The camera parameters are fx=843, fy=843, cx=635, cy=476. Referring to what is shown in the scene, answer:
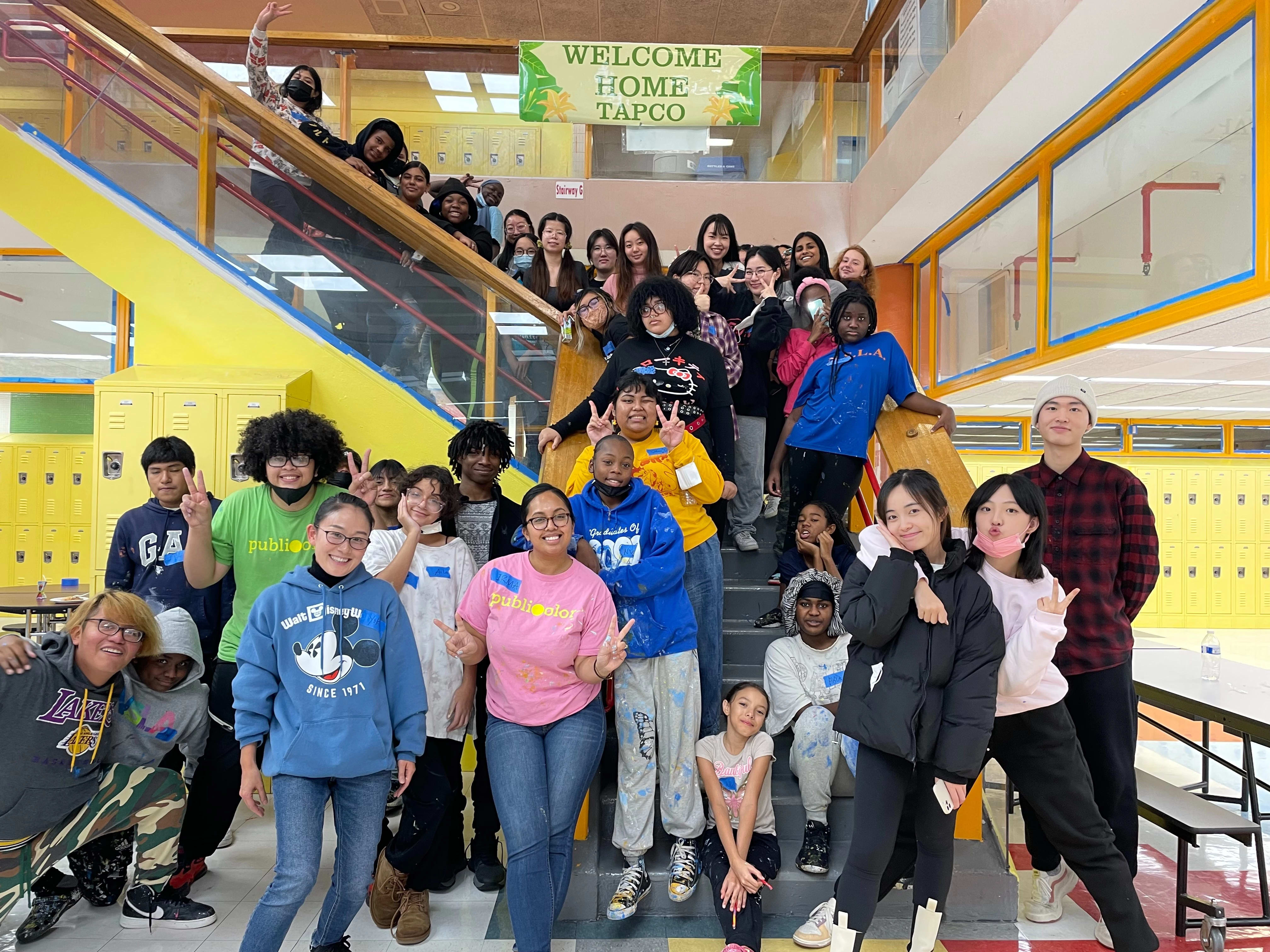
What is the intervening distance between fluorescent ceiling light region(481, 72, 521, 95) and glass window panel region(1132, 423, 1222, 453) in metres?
9.35

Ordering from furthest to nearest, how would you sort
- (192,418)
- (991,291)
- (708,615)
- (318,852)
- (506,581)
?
Result: (991,291)
(192,418)
(708,615)
(506,581)
(318,852)

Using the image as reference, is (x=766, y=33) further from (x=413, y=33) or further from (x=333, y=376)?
(x=333, y=376)

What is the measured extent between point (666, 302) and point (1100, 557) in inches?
76.6

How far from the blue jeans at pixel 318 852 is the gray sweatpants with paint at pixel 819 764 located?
1479mm

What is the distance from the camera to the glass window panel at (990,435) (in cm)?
1171

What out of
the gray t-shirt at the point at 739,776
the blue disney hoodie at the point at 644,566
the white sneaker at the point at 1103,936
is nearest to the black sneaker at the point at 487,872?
the gray t-shirt at the point at 739,776

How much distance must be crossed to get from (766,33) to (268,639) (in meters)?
10.3

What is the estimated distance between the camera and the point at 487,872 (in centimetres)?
324

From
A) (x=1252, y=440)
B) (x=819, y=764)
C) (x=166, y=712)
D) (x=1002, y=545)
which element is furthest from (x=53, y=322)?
A: (x=1252, y=440)

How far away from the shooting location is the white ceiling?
4668 mm

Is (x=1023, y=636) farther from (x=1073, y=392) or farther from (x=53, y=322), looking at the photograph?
(x=53, y=322)

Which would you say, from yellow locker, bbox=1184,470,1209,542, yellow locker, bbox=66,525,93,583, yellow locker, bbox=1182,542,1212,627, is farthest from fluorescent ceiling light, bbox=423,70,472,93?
yellow locker, bbox=1182,542,1212,627

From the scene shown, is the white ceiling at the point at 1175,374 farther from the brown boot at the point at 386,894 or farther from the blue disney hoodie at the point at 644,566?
the brown boot at the point at 386,894

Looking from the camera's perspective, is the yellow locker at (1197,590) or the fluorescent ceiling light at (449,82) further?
the yellow locker at (1197,590)
